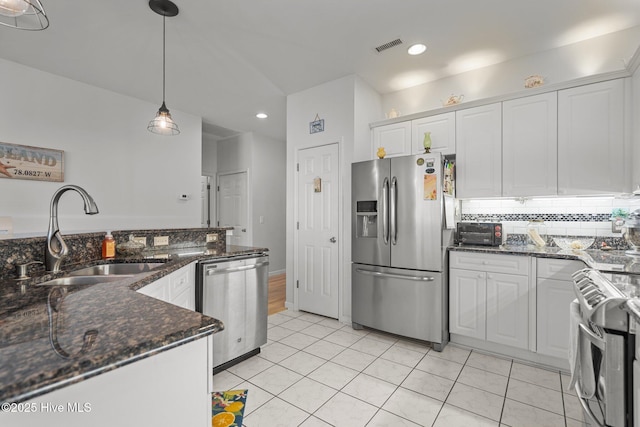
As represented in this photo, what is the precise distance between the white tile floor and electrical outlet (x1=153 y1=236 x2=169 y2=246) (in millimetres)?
1162

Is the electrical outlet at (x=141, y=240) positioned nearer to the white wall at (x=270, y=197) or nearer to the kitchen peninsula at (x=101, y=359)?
the kitchen peninsula at (x=101, y=359)

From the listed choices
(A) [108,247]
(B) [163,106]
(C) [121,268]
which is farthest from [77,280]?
(B) [163,106]

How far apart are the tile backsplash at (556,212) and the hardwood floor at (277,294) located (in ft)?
8.48

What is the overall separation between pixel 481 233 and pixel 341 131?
6.07ft

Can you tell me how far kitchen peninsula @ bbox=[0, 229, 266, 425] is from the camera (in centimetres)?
54

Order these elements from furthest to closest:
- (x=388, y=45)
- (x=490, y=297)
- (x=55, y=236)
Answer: (x=388, y=45), (x=490, y=297), (x=55, y=236)

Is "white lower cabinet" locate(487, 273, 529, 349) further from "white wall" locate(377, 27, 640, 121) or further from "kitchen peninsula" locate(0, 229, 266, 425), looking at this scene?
"kitchen peninsula" locate(0, 229, 266, 425)

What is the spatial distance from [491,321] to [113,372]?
279 cm

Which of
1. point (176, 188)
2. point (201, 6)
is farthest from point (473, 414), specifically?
point (176, 188)

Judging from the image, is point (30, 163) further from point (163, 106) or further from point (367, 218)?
point (367, 218)

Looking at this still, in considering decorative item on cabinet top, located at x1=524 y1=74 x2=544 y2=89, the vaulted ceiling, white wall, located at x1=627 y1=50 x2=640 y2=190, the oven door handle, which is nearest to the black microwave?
white wall, located at x1=627 y1=50 x2=640 y2=190

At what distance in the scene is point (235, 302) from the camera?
238cm

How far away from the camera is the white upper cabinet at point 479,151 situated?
285cm

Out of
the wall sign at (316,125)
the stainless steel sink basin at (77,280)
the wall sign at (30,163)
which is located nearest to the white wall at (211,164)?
the wall sign at (30,163)
